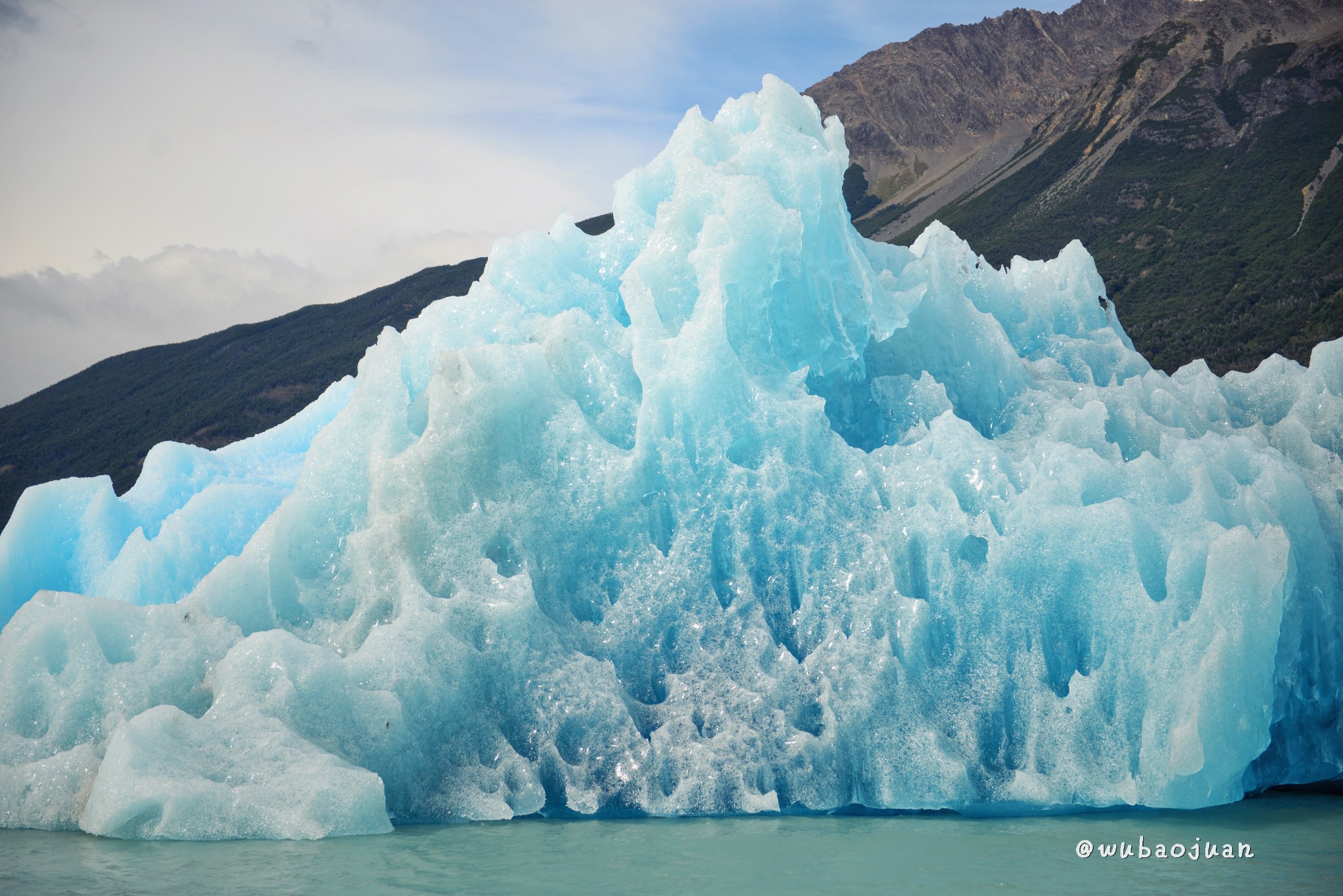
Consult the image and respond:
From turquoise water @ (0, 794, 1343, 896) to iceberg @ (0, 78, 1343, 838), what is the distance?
426 mm

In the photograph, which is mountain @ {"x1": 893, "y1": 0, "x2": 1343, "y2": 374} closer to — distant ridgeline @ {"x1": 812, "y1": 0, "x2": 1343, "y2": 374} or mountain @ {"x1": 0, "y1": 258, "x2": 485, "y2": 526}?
distant ridgeline @ {"x1": 812, "y1": 0, "x2": 1343, "y2": 374}

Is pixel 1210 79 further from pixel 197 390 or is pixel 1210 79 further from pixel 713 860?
pixel 713 860

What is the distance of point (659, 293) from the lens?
38.3 feet

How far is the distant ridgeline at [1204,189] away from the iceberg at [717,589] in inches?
3021

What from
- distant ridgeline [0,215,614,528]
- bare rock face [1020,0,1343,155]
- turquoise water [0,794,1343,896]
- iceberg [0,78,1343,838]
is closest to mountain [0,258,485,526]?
distant ridgeline [0,215,614,528]

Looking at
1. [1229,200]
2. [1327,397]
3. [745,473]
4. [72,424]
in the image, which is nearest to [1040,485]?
[745,473]

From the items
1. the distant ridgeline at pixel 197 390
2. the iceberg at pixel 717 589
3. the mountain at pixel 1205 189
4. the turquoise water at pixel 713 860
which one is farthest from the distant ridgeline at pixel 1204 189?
the turquoise water at pixel 713 860

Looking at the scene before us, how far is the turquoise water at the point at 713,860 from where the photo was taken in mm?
6484

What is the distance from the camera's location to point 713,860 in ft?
23.4

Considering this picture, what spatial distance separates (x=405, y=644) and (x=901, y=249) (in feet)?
31.3

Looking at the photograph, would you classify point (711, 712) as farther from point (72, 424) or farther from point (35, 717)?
point (72, 424)

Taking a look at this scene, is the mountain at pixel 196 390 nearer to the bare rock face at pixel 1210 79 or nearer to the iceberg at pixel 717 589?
the iceberg at pixel 717 589

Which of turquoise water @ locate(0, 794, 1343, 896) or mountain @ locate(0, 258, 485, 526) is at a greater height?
mountain @ locate(0, 258, 485, 526)

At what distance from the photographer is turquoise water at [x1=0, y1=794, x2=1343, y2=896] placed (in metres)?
6.48
